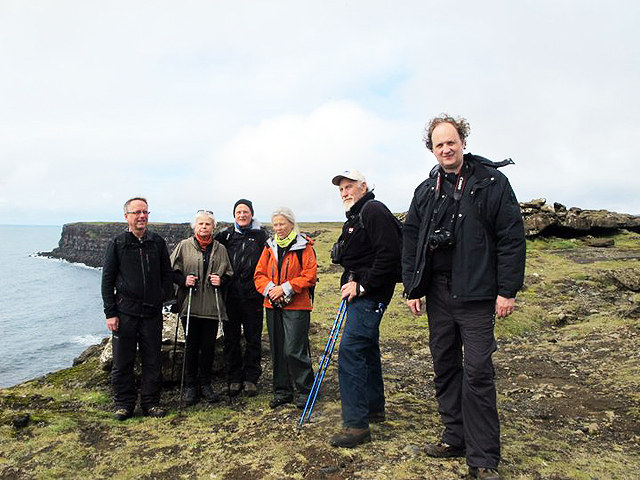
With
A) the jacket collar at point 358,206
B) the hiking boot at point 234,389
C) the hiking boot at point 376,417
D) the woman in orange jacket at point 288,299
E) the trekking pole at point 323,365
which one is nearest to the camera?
the jacket collar at point 358,206

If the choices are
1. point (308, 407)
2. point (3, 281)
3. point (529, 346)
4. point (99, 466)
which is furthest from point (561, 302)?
point (3, 281)

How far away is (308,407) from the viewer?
6523 mm

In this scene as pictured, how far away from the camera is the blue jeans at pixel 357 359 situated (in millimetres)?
5410

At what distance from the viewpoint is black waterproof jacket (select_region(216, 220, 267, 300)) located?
7711 millimetres

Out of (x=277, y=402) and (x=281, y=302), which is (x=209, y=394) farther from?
(x=281, y=302)

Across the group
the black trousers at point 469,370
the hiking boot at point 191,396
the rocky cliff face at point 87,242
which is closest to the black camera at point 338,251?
the black trousers at point 469,370

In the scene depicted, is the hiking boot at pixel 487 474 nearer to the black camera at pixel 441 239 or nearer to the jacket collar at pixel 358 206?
the black camera at pixel 441 239

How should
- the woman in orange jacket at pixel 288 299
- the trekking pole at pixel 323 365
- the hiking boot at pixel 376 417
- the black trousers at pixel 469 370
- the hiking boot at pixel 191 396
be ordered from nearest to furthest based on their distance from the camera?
the black trousers at pixel 469 370 → the hiking boot at pixel 376 417 → the trekking pole at pixel 323 365 → the woman in orange jacket at pixel 288 299 → the hiking boot at pixel 191 396

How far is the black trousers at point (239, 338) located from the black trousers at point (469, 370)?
3.82m

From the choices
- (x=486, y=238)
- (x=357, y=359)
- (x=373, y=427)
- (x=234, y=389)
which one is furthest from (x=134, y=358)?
(x=486, y=238)

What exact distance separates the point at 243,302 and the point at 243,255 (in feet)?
2.64

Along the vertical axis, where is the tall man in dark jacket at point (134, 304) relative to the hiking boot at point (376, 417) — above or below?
above

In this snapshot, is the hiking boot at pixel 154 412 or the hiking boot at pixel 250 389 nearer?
the hiking boot at pixel 154 412

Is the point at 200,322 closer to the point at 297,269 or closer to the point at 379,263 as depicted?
the point at 297,269
